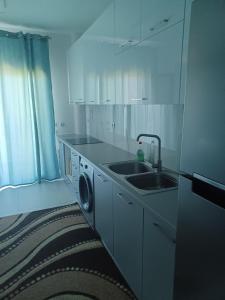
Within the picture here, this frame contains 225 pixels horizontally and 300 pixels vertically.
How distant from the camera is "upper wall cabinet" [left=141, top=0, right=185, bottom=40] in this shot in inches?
48.1

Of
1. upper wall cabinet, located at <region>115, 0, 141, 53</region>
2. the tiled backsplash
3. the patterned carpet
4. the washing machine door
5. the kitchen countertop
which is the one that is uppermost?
upper wall cabinet, located at <region>115, 0, 141, 53</region>

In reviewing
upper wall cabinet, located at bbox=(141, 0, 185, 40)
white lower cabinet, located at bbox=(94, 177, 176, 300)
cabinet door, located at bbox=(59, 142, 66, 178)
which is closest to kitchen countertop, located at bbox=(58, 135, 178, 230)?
white lower cabinet, located at bbox=(94, 177, 176, 300)

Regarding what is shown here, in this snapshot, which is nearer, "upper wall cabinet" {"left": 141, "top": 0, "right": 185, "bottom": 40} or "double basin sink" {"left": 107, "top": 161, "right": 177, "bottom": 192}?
"upper wall cabinet" {"left": 141, "top": 0, "right": 185, "bottom": 40}

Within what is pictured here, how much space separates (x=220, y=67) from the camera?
622 millimetres

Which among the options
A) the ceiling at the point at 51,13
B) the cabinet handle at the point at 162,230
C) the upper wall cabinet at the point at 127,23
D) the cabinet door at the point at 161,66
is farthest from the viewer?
the ceiling at the point at 51,13

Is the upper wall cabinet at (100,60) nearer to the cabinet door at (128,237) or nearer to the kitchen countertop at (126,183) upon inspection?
the kitchen countertop at (126,183)

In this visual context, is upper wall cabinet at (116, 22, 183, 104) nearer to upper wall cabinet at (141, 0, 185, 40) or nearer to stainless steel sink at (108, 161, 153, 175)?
upper wall cabinet at (141, 0, 185, 40)

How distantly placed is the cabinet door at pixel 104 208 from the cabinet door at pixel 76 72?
63.5 inches

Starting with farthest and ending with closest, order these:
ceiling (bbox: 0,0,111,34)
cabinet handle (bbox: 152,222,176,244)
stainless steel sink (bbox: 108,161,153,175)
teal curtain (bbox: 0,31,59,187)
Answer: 1. teal curtain (bbox: 0,31,59,187)
2. ceiling (bbox: 0,0,111,34)
3. stainless steel sink (bbox: 108,161,153,175)
4. cabinet handle (bbox: 152,222,176,244)

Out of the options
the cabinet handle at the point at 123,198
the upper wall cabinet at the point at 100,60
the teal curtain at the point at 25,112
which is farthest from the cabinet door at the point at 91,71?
the cabinet handle at the point at 123,198

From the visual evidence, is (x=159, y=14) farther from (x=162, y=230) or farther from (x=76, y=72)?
(x=76, y=72)

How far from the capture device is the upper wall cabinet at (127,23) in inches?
64.7

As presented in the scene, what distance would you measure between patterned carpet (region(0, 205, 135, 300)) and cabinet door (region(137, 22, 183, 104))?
147cm

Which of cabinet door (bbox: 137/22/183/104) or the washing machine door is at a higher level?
cabinet door (bbox: 137/22/183/104)
